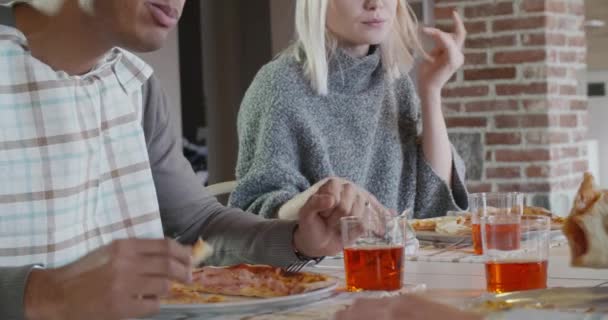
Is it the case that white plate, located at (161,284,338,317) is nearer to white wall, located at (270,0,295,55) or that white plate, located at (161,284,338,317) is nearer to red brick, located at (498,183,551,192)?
red brick, located at (498,183,551,192)

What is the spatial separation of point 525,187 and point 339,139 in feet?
5.72

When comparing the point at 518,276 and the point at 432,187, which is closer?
the point at 518,276

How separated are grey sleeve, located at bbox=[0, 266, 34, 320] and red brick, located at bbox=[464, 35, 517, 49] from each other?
10.3 feet

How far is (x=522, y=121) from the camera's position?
393cm

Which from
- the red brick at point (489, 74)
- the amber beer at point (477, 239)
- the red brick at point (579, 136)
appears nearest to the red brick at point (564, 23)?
the red brick at point (489, 74)

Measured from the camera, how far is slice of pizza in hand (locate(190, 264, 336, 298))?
3.90 feet

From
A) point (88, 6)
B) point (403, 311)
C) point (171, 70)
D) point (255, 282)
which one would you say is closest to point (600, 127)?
point (171, 70)

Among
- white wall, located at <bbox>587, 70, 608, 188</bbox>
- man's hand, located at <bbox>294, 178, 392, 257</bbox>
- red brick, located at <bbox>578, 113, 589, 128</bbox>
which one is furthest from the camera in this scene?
white wall, located at <bbox>587, 70, 608, 188</bbox>

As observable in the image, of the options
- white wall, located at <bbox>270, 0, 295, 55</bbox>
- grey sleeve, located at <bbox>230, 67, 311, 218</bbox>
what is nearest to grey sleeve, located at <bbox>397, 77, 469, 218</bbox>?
grey sleeve, located at <bbox>230, 67, 311, 218</bbox>

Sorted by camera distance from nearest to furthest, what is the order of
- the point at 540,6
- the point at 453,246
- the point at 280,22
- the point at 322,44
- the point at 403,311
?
1. the point at 403,311
2. the point at 453,246
3. the point at 322,44
4. the point at 540,6
5. the point at 280,22

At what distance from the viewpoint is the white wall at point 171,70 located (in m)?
4.04

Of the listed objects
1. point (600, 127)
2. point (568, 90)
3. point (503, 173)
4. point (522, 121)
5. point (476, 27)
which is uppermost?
point (476, 27)

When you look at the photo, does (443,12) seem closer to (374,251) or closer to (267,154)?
(267,154)

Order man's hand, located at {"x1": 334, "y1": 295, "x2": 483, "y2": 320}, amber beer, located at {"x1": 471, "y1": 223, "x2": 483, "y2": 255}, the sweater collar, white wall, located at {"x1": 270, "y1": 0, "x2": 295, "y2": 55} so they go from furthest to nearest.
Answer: white wall, located at {"x1": 270, "y1": 0, "x2": 295, "y2": 55} < the sweater collar < amber beer, located at {"x1": 471, "y1": 223, "x2": 483, "y2": 255} < man's hand, located at {"x1": 334, "y1": 295, "x2": 483, "y2": 320}
